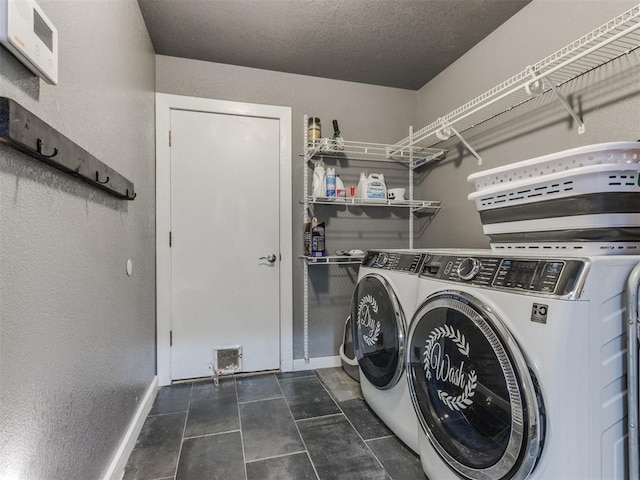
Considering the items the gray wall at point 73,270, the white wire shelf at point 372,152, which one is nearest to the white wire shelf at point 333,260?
the white wire shelf at point 372,152

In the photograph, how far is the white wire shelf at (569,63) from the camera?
1.11 m

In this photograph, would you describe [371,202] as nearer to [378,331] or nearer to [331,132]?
[331,132]

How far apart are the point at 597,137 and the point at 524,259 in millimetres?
898

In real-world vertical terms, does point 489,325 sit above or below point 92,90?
below

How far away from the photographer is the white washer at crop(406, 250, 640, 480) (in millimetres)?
763

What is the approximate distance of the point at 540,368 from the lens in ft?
2.60

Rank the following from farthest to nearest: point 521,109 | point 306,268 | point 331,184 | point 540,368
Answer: point 306,268
point 331,184
point 521,109
point 540,368

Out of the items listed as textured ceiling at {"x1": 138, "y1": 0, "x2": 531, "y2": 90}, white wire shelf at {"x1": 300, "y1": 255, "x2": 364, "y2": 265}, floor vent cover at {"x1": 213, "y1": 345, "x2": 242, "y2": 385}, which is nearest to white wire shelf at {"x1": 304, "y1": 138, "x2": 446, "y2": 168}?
textured ceiling at {"x1": 138, "y1": 0, "x2": 531, "y2": 90}

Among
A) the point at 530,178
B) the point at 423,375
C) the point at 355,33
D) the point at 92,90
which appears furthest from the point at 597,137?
the point at 92,90

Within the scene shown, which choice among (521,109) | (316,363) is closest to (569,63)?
(521,109)

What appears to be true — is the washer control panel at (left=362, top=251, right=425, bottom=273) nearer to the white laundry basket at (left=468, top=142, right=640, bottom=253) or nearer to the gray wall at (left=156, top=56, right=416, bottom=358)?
the white laundry basket at (left=468, top=142, right=640, bottom=253)

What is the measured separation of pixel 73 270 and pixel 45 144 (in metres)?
0.40

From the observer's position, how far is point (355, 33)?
6.36ft

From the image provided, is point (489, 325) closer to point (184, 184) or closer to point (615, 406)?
point (615, 406)
